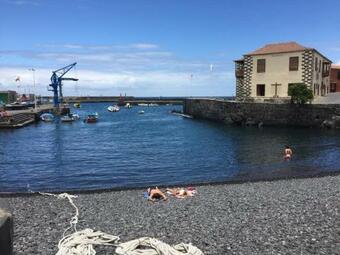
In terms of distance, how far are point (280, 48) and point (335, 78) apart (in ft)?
83.2

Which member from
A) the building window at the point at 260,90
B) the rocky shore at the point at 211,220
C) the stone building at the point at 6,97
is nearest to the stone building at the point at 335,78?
the building window at the point at 260,90

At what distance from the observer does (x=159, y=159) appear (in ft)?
111

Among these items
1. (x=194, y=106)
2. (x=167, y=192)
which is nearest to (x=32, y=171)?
(x=167, y=192)

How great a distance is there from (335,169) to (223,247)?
20.4 metres

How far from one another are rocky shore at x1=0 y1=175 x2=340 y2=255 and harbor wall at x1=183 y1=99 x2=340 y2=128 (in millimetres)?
43199

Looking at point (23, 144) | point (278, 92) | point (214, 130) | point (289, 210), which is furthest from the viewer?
point (278, 92)

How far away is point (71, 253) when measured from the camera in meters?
9.45

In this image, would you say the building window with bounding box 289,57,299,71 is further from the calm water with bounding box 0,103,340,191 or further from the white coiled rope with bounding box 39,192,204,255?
the white coiled rope with bounding box 39,192,204,255

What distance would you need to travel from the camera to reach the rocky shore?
1019 cm

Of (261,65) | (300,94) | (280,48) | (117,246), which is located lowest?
(117,246)

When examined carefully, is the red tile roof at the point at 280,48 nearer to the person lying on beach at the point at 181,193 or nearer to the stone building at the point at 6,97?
the person lying on beach at the point at 181,193

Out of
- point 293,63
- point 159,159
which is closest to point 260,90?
point 293,63

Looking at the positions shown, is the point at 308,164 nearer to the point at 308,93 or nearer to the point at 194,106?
the point at 308,93

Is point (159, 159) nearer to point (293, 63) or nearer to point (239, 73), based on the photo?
point (293, 63)
